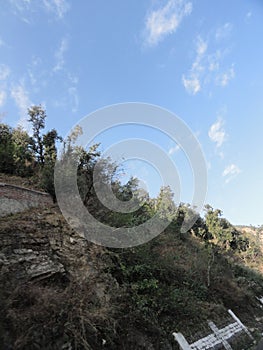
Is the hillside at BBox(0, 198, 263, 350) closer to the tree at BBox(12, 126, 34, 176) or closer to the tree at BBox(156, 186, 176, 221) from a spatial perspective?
the tree at BBox(12, 126, 34, 176)

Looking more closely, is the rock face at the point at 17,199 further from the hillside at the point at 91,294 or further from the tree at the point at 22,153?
the tree at the point at 22,153

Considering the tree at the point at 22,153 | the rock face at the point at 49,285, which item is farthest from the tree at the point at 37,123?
the rock face at the point at 49,285

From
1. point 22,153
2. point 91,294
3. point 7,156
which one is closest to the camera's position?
point 91,294

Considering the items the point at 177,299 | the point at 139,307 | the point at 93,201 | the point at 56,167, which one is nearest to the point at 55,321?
the point at 139,307

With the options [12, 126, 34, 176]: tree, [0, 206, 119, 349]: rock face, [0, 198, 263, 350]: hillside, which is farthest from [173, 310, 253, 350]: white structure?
[12, 126, 34, 176]: tree

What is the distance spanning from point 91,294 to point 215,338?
10.8 feet

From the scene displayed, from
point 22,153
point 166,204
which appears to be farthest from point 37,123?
point 166,204

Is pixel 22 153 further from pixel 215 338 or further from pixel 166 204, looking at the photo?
pixel 215 338

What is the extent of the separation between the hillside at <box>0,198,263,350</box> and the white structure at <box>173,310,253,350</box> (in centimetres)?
24

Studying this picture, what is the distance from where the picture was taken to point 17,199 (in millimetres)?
7031

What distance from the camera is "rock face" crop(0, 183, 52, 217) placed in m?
6.58

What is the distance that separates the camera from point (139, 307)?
5453mm

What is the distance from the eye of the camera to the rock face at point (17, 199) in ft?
21.6

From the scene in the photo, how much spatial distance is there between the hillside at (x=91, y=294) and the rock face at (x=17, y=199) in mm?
336
